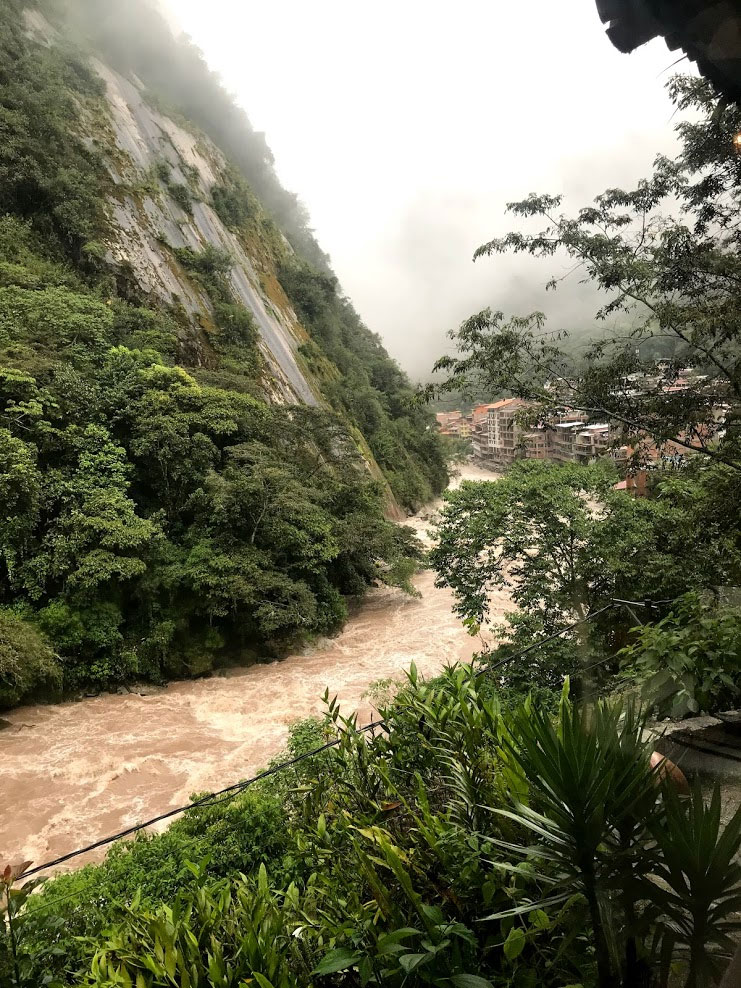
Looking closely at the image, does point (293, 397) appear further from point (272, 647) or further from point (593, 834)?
point (593, 834)

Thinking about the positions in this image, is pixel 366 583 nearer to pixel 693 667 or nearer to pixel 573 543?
pixel 573 543

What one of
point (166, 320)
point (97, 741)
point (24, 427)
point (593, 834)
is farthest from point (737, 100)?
point (166, 320)

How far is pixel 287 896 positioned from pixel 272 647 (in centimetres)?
1018

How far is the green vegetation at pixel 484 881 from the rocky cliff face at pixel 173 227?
16.8 m

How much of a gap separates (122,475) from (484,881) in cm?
1096

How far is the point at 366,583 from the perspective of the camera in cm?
1566

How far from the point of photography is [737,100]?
149cm

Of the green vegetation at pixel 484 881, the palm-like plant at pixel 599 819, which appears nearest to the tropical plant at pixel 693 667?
the green vegetation at pixel 484 881

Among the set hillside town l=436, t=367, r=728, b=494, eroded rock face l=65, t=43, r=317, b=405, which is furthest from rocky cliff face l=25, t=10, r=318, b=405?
hillside town l=436, t=367, r=728, b=494

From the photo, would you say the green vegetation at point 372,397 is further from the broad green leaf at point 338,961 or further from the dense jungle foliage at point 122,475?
the broad green leaf at point 338,961

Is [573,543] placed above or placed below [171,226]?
below

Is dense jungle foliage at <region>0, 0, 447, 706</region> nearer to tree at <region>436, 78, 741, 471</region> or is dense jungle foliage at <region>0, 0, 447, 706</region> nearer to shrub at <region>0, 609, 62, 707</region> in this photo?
shrub at <region>0, 609, 62, 707</region>

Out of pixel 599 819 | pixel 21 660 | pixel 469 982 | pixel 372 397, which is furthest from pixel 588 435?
pixel 372 397

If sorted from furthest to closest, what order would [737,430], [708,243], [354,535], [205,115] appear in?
[205,115] → [354,535] → [708,243] → [737,430]
